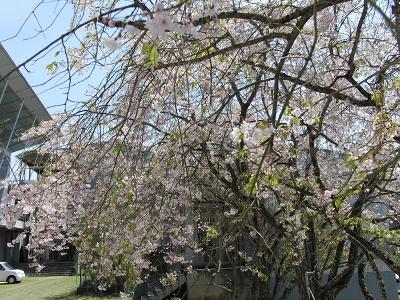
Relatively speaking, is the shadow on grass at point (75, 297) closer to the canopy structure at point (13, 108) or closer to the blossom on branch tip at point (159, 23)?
the canopy structure at point (13, 108)

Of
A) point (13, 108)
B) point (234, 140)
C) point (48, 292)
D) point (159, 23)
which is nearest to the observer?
point (159, 23)

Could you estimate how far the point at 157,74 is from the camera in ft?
16.2

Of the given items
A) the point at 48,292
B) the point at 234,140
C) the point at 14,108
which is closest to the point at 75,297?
the point at 48,292

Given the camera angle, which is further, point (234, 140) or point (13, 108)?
point (13, 108)

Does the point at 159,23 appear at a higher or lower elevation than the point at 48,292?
higher

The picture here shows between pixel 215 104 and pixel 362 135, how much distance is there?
229cm

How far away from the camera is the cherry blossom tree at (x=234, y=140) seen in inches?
168

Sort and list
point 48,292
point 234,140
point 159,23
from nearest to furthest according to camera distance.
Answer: point 159,23 < point 234,140 < point 48,292

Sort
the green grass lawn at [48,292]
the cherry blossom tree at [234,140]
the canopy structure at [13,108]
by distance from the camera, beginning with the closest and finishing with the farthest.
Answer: the cherry blossom tree at [234,140] < the canopy structure at [13,108] < the green grass lawn at [48,292]

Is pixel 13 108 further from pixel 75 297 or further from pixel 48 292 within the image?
pixel 75 297

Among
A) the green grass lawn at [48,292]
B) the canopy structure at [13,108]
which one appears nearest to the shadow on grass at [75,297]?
the green grass lawn at [48,292]

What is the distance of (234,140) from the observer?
12.6 ft

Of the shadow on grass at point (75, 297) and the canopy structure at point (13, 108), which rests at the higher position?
the canopy structure at point (13, 108)

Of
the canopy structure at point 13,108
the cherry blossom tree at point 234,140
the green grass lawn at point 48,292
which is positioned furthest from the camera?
the green grass lawn at point 48,292
